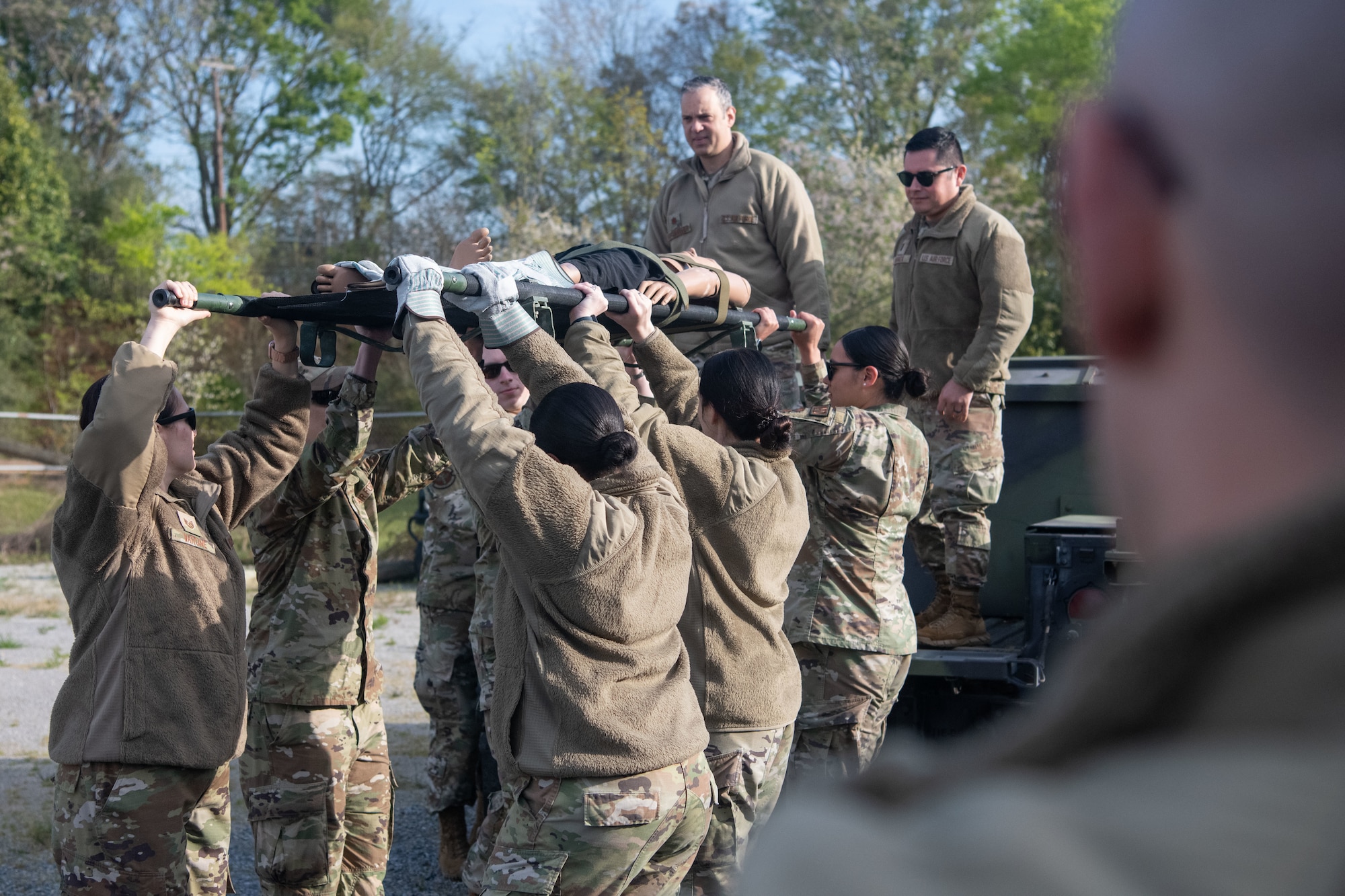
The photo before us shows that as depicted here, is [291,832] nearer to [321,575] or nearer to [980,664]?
[321,575]

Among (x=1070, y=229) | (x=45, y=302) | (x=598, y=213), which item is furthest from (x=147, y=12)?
(x=1070, y=229)

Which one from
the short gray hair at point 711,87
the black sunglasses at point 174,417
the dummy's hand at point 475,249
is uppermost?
the short gray hair at point 711,87

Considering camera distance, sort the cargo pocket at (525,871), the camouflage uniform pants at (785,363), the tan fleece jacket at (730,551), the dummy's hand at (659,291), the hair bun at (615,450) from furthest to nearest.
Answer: the camouflage uniform pants at (785,363), the dummy's hand at (659,291), the tan fleece jacket at (730,551), the hair bun at (615,450), the cargo pocket at (525,871)

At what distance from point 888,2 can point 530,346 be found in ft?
120

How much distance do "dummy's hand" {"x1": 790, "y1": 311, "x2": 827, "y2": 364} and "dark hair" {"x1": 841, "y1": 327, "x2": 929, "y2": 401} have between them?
0.11 meters

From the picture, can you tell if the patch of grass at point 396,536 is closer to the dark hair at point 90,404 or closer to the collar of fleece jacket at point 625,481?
the dark hair at point 90,404

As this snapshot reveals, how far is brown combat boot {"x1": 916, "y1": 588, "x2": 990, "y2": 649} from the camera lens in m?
5.30

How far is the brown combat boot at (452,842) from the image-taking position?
18.7 feet

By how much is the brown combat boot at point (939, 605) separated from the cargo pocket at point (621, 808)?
2739 millimetres

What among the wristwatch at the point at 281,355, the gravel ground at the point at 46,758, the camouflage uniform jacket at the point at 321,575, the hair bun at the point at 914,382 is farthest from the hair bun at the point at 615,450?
the gravel ground at the point at 46,758

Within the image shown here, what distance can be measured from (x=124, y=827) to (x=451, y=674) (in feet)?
7.51

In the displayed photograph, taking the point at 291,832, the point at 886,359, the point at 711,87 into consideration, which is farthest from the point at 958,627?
the point at 291,832

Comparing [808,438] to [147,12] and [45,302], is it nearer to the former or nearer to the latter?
[45,302]

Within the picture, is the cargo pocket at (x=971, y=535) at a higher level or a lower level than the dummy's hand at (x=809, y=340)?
lower
